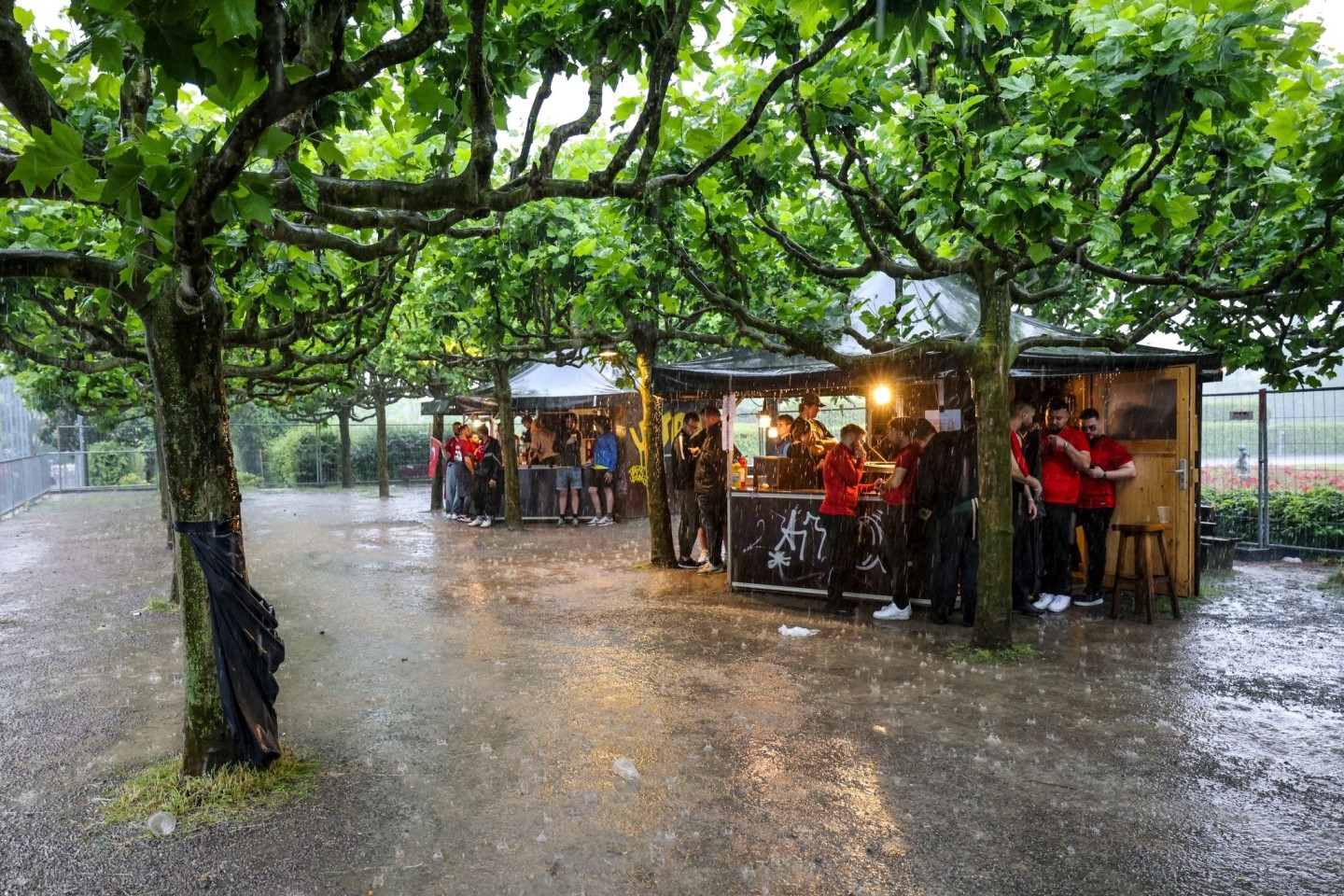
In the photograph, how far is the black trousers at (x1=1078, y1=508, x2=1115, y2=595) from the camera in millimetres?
9156

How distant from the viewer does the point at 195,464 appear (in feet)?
14.9

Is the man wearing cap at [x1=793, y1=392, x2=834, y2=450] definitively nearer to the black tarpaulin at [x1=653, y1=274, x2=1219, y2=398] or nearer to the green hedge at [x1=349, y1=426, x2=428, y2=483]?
the black tarpaulin at [x1=653, y1=274, x2=1219, y2=398]

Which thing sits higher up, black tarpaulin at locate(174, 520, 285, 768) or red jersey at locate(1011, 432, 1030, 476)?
red jersey at locate(1011, 432, 1030, 476)

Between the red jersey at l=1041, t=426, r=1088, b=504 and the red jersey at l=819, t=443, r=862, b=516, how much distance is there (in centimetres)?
199

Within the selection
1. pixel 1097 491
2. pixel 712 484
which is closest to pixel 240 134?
pixel 712 484

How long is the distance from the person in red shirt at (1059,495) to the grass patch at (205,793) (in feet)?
24.1

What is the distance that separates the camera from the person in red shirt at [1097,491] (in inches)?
352

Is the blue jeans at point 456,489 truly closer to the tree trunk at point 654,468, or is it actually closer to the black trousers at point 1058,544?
the tree trunk at point 654,468

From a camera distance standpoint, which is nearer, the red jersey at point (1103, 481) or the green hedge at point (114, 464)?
the red jersey at point (1103, 481)

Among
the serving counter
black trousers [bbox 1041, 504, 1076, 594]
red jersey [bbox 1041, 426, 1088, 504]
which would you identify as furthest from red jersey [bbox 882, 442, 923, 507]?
black trousers [bbox 1041, 504, 1076, 594]

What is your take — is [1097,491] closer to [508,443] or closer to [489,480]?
[508,443]

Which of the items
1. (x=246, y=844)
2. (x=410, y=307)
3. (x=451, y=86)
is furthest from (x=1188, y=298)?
(x=410, y=307)

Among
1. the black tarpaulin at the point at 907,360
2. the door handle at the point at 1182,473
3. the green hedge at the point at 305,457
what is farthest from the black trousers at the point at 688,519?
the green hedge at the point at 305,457

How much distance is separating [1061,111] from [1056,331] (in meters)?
5.10
